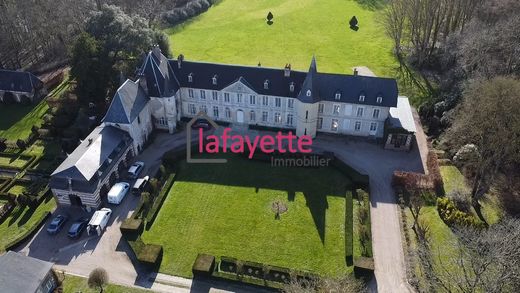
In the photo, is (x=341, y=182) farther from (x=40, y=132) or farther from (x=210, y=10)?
(x=210, y=10)

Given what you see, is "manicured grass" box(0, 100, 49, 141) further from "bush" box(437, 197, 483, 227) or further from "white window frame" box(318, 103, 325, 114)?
"bush" box(437, 197, 483, 227)

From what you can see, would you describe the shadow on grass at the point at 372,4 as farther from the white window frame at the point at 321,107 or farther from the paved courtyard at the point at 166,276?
the paved courtyard at the point at 166,276

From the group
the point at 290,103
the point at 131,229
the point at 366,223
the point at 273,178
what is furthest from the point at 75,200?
the point at 366,223

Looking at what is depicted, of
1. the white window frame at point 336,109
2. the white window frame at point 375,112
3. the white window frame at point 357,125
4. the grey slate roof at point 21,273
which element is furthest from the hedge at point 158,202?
the white window frame at point 375,112

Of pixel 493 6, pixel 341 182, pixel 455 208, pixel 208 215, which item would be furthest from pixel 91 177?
pixel 493 6

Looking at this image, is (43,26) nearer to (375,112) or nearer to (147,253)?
(147,253)

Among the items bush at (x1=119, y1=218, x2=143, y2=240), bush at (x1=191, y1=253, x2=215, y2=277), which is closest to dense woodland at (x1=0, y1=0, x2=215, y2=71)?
bush at (x1=119, y1=218, x2=143, y2=240)
